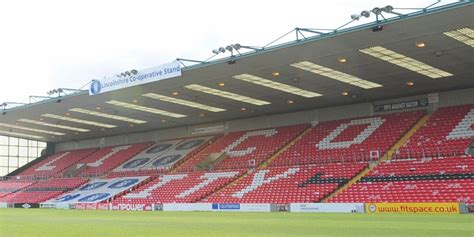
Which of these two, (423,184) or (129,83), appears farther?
(129,83)

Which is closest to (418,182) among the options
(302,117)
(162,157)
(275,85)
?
(275,85)

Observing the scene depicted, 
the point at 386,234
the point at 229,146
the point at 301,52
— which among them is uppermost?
the point at 301,52

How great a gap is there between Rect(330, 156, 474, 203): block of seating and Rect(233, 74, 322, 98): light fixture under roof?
7.18 meters

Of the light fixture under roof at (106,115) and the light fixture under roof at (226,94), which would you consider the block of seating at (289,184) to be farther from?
the light fixture under roof at (106,115)

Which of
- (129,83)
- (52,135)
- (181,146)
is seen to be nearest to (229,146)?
(181,146)

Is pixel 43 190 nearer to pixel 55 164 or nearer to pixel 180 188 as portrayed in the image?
pixel 55 164

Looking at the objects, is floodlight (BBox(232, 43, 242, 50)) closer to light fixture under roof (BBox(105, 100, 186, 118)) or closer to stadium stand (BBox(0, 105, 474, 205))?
stadium stand (BBox(0, 105, 474, 205))

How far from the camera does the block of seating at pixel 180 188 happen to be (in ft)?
122

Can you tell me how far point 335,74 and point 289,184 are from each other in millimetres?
8129

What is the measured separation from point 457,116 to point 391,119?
16.2ft

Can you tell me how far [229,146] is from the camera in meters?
45.2

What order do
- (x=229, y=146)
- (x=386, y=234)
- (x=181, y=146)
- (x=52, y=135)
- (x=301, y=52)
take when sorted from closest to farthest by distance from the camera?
(x=386, y=234) < (x=301, y=52) < (x=229, y=146) < (x=181, y=146) < (x=52, y=135)

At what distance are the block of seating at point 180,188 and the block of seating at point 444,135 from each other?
12.9 m

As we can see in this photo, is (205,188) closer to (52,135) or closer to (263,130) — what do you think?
(263,130)
